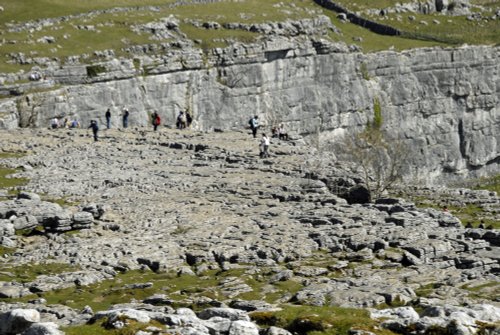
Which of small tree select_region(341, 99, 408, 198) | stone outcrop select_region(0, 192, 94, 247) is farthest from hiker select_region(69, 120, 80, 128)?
stone outcrop select_region(0, 192, 94, 247)

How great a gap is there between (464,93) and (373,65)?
16020mm

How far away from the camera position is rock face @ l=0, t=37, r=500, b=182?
104 m

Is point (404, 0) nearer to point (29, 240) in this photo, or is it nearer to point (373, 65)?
point (373, 65)

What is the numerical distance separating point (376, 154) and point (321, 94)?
46.3 m

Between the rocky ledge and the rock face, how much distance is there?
1417 inches

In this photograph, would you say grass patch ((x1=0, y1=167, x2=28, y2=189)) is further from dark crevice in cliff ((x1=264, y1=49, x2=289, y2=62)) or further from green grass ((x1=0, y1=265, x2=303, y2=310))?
dark crevice in cliff ((x1=264, y1=49, x2=289, y2=62))

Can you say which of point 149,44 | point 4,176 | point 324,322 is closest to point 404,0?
point 149,44

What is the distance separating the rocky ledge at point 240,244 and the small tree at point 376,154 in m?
4.20

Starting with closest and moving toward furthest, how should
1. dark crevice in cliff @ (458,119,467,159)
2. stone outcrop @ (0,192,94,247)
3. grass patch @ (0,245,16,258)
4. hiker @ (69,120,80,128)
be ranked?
grass patch @ (0,245,16,258)
stone outcrop @ (0,192,94,247)
hiker @ (69,120,80,128)
dark crevice in cliff @ (458,119,467,159)

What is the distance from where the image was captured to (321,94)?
124 m

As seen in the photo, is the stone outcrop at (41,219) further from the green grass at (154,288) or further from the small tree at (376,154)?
the small tree at (376,154)

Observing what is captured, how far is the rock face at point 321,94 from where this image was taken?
104 metres

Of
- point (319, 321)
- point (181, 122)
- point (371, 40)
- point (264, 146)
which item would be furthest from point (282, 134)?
point (319, 321)

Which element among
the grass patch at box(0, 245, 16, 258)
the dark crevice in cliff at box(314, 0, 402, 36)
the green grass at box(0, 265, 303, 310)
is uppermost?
the dark crevice in cliff at box(314, 0, 402, 36)
